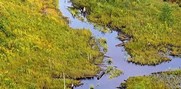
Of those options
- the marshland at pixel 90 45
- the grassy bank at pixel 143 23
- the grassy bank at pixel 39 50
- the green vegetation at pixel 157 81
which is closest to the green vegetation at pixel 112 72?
the marshland at pixel 90 45

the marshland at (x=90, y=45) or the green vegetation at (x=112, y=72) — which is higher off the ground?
the marshland at (x=90, y=45)

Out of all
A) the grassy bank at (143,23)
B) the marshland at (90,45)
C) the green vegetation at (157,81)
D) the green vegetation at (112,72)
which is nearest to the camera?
the green vegetation at (157,81)

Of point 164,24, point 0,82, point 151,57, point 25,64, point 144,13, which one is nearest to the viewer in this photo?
point 0,82

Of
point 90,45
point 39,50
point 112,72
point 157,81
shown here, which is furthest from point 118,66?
point 39,50

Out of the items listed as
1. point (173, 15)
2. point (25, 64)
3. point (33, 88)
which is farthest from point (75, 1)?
point (33, 88)

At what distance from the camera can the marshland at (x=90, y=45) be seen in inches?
1725

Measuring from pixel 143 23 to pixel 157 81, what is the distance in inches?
693

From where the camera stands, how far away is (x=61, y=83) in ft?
139

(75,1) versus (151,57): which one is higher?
(75,1)

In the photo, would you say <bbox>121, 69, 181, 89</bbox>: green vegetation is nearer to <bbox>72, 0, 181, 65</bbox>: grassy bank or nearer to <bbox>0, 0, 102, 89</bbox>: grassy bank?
<bbox>72, 0, 181, 65</bbox>: grassy bank

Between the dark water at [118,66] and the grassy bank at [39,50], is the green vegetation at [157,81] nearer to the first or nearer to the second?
the dark water at [118,66]

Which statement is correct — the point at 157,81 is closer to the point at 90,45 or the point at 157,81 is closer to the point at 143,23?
the point at 90,45

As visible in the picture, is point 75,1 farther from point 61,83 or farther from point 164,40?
point 61,83

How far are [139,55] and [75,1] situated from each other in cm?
2366
